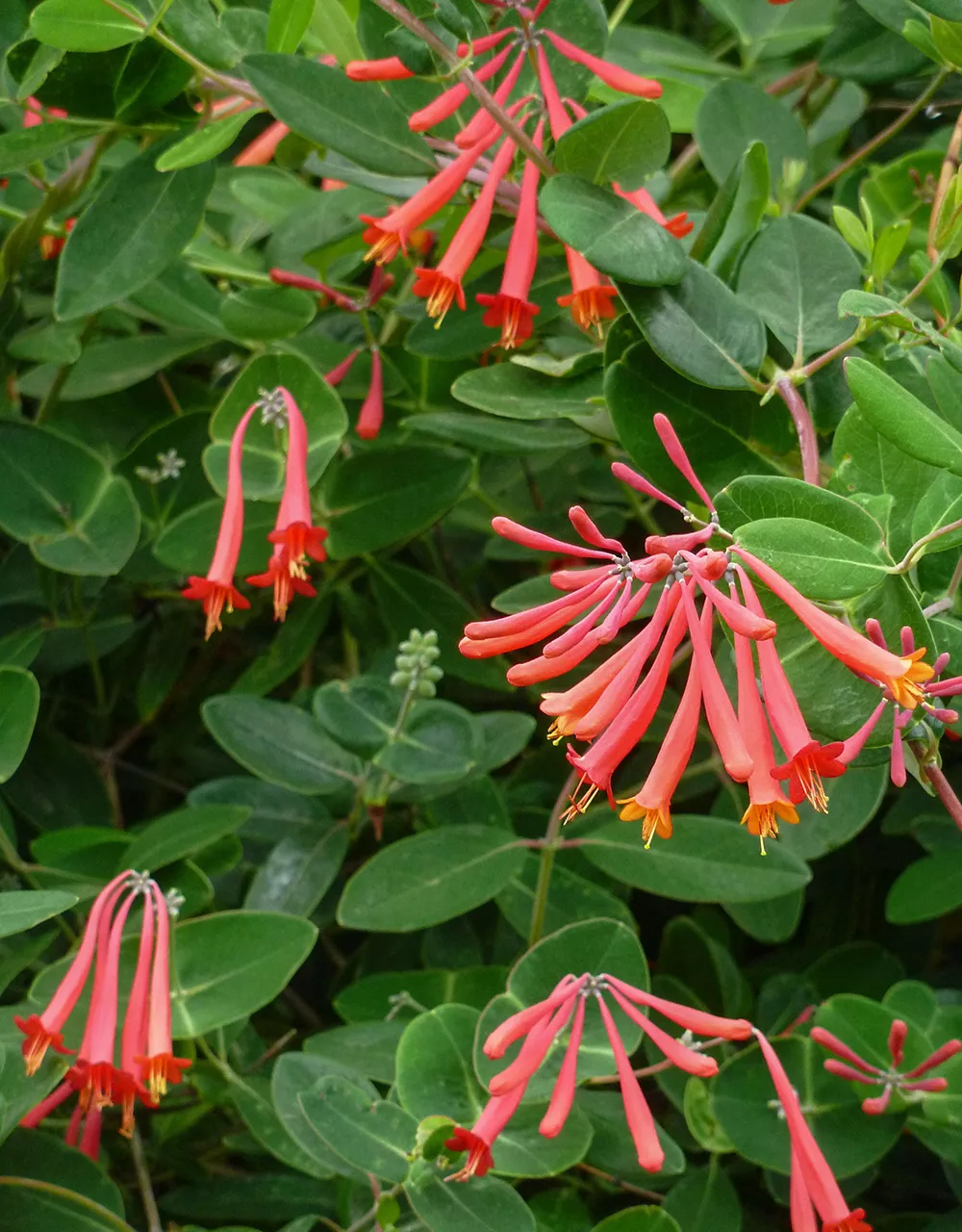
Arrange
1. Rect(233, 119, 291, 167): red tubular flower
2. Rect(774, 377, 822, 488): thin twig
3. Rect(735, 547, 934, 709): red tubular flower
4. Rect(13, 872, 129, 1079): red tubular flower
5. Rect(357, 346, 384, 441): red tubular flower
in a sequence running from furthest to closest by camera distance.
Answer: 1. Rect(233, 119, 291, 167): red tubular flower
2. Rect(357, 346, 384, 441): red tubular flower
3. Rect(13, 872, 129, 1079): red tubular flower
4. Rect(774, 377, 822, 488): thin twig
5. Rect(735, 547, 934, 709): red tubular flower

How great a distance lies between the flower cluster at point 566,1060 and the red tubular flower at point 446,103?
0.49m

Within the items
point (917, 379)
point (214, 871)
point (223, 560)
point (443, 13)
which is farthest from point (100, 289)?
point (917, 379)

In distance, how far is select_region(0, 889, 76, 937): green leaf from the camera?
0.63m

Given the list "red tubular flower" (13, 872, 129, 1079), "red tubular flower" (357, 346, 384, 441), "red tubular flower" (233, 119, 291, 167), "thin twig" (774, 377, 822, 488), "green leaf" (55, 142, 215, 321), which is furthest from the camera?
"red tubular flower" (233, 119, 291, 167)

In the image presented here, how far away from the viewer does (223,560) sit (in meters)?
0.85

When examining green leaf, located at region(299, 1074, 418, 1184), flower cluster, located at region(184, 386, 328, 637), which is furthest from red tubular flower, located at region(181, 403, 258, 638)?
green leaf, located at region(299, 1074, 418, 1184)

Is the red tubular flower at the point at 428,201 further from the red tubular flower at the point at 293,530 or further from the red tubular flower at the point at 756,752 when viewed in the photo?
the red tubular flower at the point at 756,752

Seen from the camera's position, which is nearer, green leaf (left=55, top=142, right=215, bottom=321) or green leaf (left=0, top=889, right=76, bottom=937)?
green leaf (left=0, top=889, right=76, bottom=937)

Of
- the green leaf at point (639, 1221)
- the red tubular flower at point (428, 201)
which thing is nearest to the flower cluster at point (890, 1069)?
the green leaf at point (639, 1221)

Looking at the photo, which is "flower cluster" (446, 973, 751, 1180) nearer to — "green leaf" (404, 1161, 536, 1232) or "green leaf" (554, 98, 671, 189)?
"green leaf" (404, 1161, 536, 1232)

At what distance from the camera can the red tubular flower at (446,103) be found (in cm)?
69

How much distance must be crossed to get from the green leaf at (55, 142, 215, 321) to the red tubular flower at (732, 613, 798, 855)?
506 mm

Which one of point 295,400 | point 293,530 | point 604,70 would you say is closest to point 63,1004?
point 293,530

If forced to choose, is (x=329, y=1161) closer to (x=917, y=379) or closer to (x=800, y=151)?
(x=917, y=379)
